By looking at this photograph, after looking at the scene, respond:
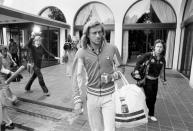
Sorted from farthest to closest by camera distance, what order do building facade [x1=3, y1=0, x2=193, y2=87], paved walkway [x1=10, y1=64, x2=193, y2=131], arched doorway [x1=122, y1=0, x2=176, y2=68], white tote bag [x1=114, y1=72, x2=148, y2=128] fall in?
1. arched doorway [x1=122, y1=0, x2=176, y2=68]
2. building facade [x1=3, y1=0, x2=193, y2=87]
3. paved walkway [x1=10, y1=64, x2=193, y2=131]
4. white tote bag [x1=114, y1=72, x2=148, y2=128]

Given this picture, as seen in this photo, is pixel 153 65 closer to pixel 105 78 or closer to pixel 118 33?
pixel 105 78

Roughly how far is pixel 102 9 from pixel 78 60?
11.0 m

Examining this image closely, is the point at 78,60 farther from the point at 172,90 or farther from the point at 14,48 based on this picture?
the point at 14,48

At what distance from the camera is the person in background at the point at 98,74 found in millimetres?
1943

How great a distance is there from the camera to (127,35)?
11.5 m

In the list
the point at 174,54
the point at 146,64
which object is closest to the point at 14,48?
the point at 146,64

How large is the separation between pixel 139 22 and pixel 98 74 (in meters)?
10.2

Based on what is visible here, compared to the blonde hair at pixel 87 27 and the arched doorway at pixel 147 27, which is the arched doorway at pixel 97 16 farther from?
the blonde hair at pixel 87 27

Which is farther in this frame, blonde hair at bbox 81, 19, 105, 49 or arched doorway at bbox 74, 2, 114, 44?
arched doorway at bbox 74, 2, 114, 44

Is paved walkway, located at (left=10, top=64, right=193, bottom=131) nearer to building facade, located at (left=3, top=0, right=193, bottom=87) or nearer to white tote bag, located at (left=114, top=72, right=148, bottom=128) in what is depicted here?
white tote bag, located at (left=114, top=72, right=148, bottom=128)

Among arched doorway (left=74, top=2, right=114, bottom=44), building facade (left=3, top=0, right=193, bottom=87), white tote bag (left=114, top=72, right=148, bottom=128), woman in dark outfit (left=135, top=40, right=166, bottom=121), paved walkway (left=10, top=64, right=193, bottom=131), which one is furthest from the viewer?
arched doorway (left=74, top=2, right=114, bottom=44)

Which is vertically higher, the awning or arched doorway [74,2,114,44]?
arched doorway [74,2,114,44]

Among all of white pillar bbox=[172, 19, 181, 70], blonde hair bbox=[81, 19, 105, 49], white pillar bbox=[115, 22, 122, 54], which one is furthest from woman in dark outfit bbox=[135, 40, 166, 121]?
white pillar bbox=[115, 22, 122, 54]

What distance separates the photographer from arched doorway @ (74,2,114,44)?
39.2 feet
